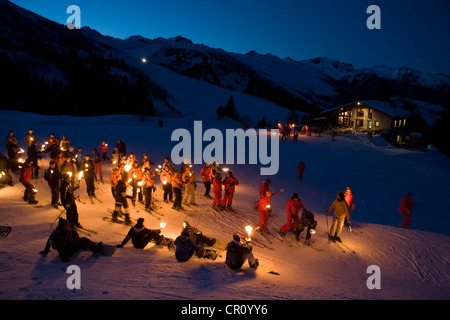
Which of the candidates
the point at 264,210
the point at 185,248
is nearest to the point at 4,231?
the point at 185,248

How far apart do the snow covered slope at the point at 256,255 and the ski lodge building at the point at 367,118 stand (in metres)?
27.2

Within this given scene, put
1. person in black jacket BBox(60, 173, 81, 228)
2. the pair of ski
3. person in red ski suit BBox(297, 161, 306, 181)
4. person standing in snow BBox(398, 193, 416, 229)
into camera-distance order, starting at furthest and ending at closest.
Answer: person in red ski suit BBox(297, 161, 306, 181) < person standing in snow BBox(398, 193, 416, 229) < the pair of ski < person in black jacket BBox(60, 173, 81, 228)

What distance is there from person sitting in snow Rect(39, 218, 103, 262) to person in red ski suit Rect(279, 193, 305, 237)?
5.86 m

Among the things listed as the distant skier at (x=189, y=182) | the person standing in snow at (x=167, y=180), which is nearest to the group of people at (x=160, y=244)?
the person standing in snow at (x=167, y=180)

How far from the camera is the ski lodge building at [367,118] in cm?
4154

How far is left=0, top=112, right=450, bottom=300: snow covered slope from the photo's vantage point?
4.97m

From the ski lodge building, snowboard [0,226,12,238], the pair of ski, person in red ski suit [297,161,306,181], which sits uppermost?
the ski lodge building

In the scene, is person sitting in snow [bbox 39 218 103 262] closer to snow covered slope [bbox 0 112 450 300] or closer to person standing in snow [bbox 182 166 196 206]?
snow covered slope [bbox 0 112 450 300]

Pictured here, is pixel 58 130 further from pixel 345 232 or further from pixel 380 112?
pixel 380 112

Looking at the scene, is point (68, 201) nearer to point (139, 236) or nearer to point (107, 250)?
point (107, 250)

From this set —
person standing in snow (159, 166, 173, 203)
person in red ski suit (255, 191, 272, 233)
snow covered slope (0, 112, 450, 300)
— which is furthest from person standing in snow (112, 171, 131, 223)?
person in red ski suit (255, 191, 272, 233)
